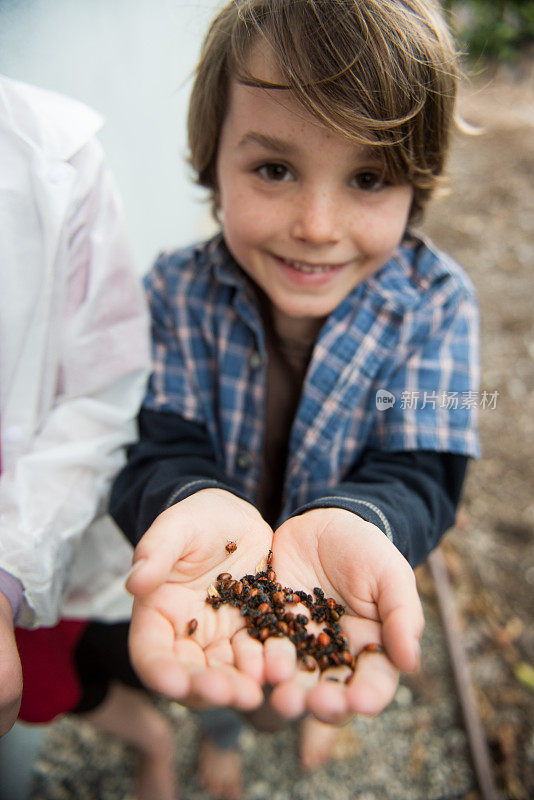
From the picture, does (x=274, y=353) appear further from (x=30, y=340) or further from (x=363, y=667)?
(x=363, y=667)

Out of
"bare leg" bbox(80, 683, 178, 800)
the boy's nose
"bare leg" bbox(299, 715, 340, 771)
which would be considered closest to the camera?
the boy's nose

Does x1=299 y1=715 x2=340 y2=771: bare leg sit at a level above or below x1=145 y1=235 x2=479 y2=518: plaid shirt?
below

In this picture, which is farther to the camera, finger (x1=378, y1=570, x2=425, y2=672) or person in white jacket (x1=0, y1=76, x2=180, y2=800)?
person in white jacket (x1=0, y1=76, x2=180, y2=800)

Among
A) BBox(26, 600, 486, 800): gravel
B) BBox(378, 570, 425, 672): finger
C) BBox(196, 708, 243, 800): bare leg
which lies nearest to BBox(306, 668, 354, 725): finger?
BBox(378, 570, 425, 672): finger

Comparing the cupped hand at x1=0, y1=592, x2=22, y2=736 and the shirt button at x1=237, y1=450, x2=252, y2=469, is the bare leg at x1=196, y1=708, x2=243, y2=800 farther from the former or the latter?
the cupped hand at x1=0, y1=592, x2=22, y2=736

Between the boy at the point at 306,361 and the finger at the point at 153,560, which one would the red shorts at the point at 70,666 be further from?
the finger at the point at 153,560

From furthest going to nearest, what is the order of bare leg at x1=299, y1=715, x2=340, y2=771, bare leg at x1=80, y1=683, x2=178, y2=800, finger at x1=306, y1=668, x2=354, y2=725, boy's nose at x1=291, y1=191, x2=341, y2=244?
1. bare leg at x1=299, y1=715, x2=340, y2=771
2. bare leg at x1=80, y1=683, x2=178, y2=800
3. boy's nose at x1=291, y1=191, x2=341, y2=244
4. finger at x1=306, y1=668, x2=354, y2=725

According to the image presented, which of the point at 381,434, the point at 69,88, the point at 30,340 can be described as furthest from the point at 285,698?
the point at 69,88

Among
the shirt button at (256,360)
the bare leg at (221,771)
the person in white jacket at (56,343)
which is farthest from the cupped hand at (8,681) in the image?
the bare leg at (221,771)
